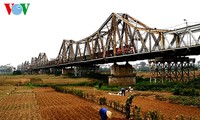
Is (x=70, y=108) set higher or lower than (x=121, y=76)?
lower

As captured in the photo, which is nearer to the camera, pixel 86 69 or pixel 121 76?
pixel 121 76

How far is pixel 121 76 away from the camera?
80375mm

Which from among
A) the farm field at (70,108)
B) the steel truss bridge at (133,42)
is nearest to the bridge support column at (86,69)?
the steel truss bridge at (133,42)

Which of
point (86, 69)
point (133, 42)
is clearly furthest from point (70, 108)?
point (86, 69)

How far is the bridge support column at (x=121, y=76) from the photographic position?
79.9 metres

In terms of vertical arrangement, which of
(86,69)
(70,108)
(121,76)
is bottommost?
(70,108)

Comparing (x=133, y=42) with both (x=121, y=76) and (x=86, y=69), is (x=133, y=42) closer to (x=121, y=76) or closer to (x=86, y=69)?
(x=121, y=76)

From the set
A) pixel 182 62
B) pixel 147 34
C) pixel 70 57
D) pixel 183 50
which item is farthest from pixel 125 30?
pixel 70 57

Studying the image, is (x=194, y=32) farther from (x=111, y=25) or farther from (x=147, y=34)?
A: (x=111, y=25)

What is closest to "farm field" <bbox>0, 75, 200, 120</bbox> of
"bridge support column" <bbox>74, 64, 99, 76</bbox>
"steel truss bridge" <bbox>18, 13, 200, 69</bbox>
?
"steel truss bridge" <bbox>18, 13, 200, 69</bbox>

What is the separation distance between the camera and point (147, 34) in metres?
68.3

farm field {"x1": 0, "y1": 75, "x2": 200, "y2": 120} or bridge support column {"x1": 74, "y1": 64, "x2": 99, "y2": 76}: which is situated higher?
bridge support column {"x1": 74, "y1": 64, "x2": 99, "y2": 76}

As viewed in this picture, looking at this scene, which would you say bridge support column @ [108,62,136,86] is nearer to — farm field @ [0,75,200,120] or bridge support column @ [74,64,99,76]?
farm field @ [0,75,200,120]

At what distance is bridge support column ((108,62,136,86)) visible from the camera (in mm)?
79875
